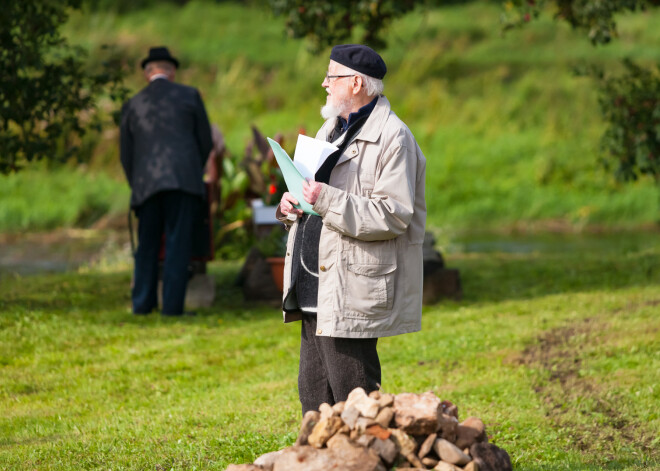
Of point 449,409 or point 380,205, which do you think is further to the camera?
point 380,205

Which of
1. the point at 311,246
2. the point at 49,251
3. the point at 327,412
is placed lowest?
the point at 49,251

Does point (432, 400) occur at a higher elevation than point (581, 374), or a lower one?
higher

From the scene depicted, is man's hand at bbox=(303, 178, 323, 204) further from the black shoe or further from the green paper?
the black shoe

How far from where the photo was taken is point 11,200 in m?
16.9

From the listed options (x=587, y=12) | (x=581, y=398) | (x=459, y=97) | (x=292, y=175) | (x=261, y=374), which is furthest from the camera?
(x=459, y=97)

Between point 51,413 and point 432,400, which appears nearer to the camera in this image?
point 432,400

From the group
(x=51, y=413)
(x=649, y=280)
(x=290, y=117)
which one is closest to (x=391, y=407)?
(x=51, y=413)

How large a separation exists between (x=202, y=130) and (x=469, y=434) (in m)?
5.20

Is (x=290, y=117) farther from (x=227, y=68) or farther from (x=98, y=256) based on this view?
(x=98, y=256)

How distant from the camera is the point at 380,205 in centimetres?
397

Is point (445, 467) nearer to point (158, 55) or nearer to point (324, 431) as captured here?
point (324, 431)

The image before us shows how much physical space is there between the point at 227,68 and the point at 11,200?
10.5 meters

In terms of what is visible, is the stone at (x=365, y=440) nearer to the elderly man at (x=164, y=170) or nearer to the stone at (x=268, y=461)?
the stone at (x=268, y=461)

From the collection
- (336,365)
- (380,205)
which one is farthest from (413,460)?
(380,205)
